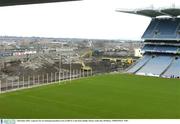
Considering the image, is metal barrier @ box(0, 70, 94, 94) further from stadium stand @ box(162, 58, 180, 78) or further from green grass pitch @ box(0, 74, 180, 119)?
stadium stand @ box(162, 58, 180, 78)

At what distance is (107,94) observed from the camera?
615 inches

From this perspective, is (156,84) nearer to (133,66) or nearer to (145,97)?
(145,97)

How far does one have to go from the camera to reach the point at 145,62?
2541cm

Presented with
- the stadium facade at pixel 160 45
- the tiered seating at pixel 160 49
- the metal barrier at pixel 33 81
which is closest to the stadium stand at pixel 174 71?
the stadium facade at pixel 160 45

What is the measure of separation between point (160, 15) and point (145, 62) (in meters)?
3.82

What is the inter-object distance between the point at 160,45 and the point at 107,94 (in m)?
11.9

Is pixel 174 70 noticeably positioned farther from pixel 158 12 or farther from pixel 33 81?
pixel 33 81

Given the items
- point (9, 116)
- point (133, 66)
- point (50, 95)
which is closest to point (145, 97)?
point (50, 95)

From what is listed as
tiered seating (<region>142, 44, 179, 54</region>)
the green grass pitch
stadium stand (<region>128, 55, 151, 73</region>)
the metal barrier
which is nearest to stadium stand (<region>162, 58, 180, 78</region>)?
tiered seating (<region>142, 44, 179, 54</region>)

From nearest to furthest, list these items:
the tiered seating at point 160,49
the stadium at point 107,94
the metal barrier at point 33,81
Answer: the stadium at point 107,94 < the metal barrier at point 33,81 < the tiered seating at point 160,49

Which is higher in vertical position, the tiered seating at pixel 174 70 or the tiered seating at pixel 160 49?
the tiered seating at pixel 160 49

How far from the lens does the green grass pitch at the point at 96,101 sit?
11656 mm

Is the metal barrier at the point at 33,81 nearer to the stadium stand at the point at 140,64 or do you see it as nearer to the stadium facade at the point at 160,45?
the stadium stand at the point at 140,64

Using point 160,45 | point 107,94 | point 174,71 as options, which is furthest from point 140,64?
point 107,94
